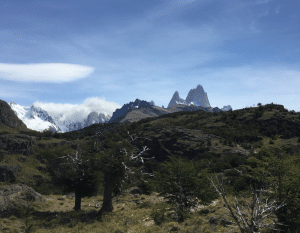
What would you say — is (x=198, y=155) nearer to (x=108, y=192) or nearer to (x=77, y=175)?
(x=108, y=192)

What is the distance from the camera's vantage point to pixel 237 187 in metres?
20.4

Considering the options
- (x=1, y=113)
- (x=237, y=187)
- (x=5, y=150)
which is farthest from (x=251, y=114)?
(x=1, y=113)

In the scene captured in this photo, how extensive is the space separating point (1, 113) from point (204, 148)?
2537 inches

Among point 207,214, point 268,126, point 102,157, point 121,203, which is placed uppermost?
point 268,126

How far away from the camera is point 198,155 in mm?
39594

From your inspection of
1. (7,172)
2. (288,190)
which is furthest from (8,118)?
(288,190)

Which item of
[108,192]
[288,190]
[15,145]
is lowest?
[108,192]

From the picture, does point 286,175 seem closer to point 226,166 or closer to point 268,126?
point 226,166

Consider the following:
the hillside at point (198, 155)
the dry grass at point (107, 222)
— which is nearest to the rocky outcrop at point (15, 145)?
the hillside at point (198, 155)

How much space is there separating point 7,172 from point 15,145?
35.2 ft

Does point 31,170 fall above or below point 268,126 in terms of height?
below

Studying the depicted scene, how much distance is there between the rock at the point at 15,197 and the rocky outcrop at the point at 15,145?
23034 mm

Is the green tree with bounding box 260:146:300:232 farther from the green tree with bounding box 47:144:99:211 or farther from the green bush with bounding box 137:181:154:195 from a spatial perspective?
the green bush with bounding box 137:181:154:195

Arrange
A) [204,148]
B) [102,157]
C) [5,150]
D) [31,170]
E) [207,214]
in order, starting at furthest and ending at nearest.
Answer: [204,148] < [5,150] < [31,170] < [102,157] < [207,214]
